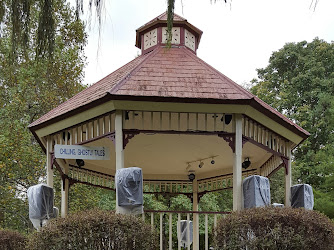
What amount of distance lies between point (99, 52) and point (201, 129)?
5.74 metres

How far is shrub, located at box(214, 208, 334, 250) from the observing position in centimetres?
645

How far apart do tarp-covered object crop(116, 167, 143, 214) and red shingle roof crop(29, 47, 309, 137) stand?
1.33 m

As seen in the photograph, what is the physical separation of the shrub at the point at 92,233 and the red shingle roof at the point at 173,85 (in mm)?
2269

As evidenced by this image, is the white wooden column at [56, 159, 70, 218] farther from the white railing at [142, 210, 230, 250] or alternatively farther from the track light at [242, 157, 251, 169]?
the track light at [242, 157, 251, 169]

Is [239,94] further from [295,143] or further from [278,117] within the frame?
[295,143]

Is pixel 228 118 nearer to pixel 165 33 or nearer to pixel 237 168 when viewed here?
pixel 237 168

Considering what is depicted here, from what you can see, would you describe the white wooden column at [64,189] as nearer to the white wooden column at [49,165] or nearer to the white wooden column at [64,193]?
the white wooden column at [64,193]

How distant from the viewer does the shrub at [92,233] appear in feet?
21.0

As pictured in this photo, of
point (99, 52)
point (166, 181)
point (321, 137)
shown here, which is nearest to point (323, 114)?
point (321, 137)

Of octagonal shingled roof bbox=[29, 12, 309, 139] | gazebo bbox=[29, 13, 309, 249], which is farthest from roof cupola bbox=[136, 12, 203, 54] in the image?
octagonal shingled roof bbox=[29, 12, 309, 139]

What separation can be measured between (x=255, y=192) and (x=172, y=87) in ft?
7.55

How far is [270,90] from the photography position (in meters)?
27.7

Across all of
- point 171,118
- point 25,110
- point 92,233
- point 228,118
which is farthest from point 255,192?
point 25,110

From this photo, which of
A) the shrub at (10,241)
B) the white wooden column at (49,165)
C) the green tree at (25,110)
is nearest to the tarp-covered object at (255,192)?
the white wooden column at (49,165)
